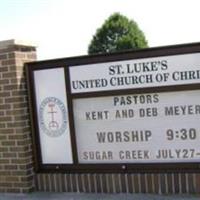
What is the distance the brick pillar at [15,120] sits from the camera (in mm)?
6793

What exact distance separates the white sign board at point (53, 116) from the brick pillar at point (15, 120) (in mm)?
179

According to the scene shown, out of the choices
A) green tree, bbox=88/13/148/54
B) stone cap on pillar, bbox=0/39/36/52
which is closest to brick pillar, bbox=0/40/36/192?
stone cap on pillar, bbox=0/39/36/52

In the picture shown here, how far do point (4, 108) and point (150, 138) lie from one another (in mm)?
1872

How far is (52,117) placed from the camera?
679 centimetres

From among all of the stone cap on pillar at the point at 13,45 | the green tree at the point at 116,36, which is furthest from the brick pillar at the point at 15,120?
the green tree at the point at 116,36

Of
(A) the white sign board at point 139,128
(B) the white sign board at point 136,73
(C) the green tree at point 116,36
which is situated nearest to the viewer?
(B) the white sign board at point 136,73

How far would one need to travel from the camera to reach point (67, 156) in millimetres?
6773

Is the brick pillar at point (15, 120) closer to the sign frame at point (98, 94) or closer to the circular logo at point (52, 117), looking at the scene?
the sign frame at point (98, 94)

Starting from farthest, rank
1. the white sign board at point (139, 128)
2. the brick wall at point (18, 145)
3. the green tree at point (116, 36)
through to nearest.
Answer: the green tree at point (116, 36)
the brick wall at point (18, 145)
the white sign board at point (139, 128)

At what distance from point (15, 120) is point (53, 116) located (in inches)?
18.7

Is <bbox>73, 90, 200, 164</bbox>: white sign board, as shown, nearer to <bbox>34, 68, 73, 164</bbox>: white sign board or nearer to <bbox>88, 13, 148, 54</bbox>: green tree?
<bbox>34, 68, 73, 164</bbox>: white sign board

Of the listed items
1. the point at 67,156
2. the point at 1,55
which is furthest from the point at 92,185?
the point at 1,55

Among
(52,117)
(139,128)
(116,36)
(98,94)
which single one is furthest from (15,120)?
(116,36)

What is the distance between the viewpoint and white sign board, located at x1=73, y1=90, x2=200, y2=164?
616cm
